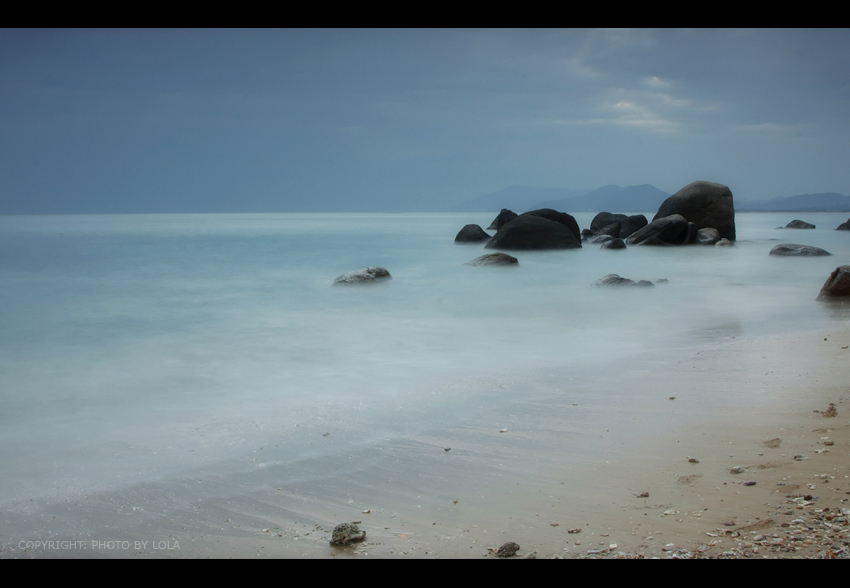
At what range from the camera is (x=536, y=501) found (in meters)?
2.68

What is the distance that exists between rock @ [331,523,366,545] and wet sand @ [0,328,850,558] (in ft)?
0.10

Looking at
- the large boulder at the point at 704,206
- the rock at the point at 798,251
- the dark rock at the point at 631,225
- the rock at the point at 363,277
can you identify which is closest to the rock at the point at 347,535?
the rock at the point at 363,277

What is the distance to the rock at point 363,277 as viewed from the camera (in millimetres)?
10805

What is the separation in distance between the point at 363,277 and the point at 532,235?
7.33m

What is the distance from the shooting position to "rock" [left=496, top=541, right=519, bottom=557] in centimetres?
223

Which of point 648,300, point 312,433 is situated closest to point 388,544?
point 312,433

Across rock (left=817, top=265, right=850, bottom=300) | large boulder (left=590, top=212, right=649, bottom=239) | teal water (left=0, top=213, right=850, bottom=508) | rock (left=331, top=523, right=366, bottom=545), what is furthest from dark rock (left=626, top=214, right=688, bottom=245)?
rock (left=331, top=523, right=366, bottom=545)

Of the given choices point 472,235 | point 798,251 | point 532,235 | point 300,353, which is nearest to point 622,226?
point 472,235

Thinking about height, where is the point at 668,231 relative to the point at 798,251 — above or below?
above

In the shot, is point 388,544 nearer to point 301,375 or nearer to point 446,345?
point 301,375

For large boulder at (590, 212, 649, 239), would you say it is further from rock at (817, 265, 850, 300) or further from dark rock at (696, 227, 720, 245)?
rock at (817, 265, 850, 300)

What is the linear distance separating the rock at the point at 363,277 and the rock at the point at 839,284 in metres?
7.09

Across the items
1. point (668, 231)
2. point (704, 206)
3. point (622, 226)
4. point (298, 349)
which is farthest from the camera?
point (622, 226)

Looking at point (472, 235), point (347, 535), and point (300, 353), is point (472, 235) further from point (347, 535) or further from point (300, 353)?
point (347, 535)
